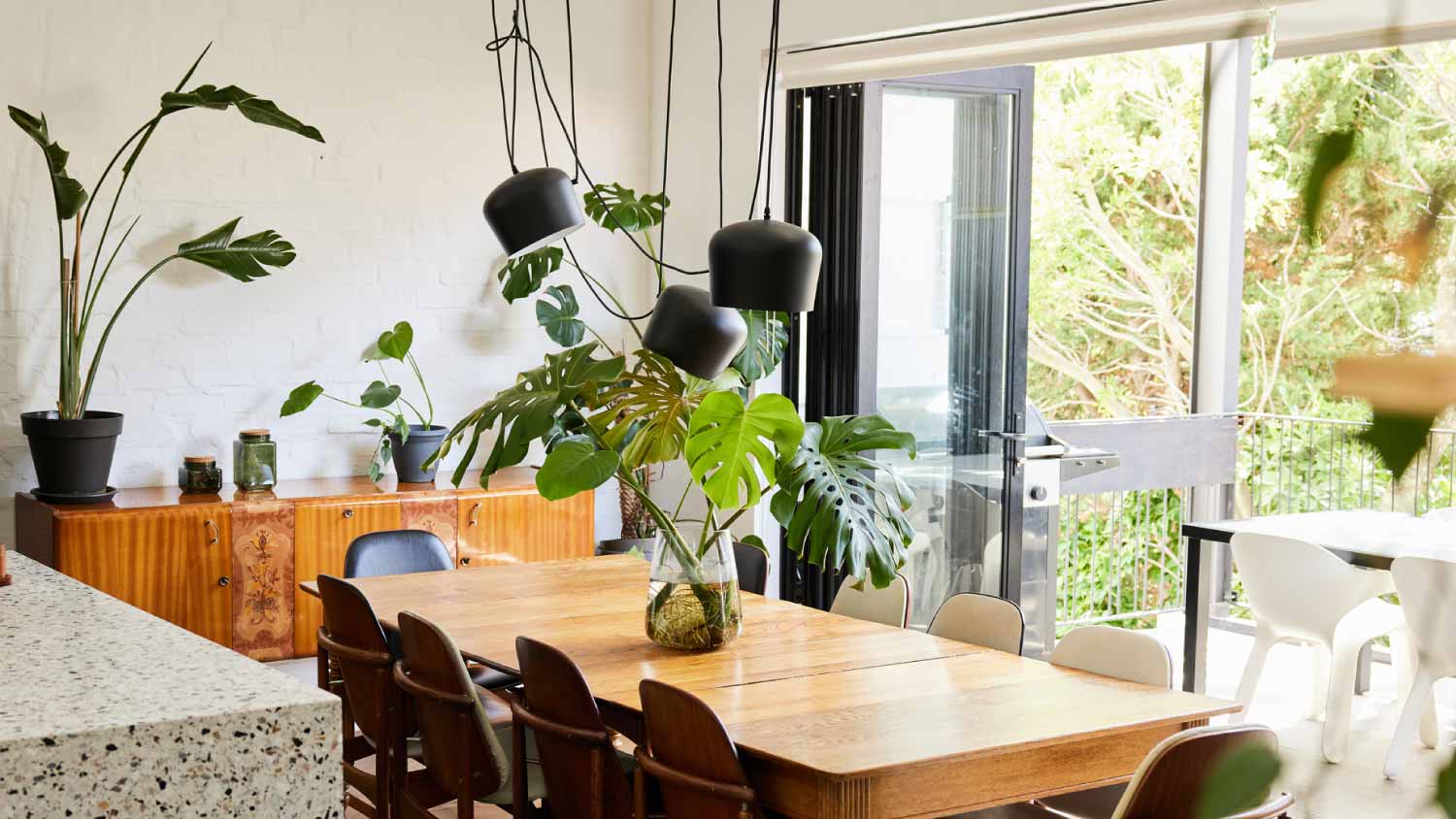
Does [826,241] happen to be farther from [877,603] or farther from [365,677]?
[365,677]

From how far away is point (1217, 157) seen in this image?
263 inches

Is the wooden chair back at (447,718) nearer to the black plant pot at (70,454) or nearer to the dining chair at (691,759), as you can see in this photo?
the dining chair at (691,759)

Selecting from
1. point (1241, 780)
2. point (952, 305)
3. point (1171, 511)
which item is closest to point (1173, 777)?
point (1241, 780)

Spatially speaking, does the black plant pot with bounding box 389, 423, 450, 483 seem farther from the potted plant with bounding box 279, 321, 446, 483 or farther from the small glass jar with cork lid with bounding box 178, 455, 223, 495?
the small glass jar with cork lid with bounding box 178, 455, 223, 495

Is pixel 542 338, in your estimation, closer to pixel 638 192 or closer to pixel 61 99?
pixel 638 192

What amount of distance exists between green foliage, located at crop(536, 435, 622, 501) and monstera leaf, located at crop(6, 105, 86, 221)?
2081 mm

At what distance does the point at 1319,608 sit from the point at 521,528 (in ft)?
9.39

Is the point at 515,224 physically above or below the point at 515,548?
above

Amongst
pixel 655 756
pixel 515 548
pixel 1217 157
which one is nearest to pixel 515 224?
pixel 655 756

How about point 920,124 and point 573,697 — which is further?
point 920,124

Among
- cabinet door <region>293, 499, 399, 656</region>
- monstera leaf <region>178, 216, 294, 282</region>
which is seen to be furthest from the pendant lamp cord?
Result: cabinet door <region>293, 499, 399, 656</region>

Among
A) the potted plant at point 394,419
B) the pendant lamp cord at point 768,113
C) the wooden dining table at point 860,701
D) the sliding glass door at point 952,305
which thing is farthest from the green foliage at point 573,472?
the sliding glass door at point 952,305

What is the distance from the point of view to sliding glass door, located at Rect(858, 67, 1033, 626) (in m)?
5.16

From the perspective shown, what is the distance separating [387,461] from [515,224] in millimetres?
2093
